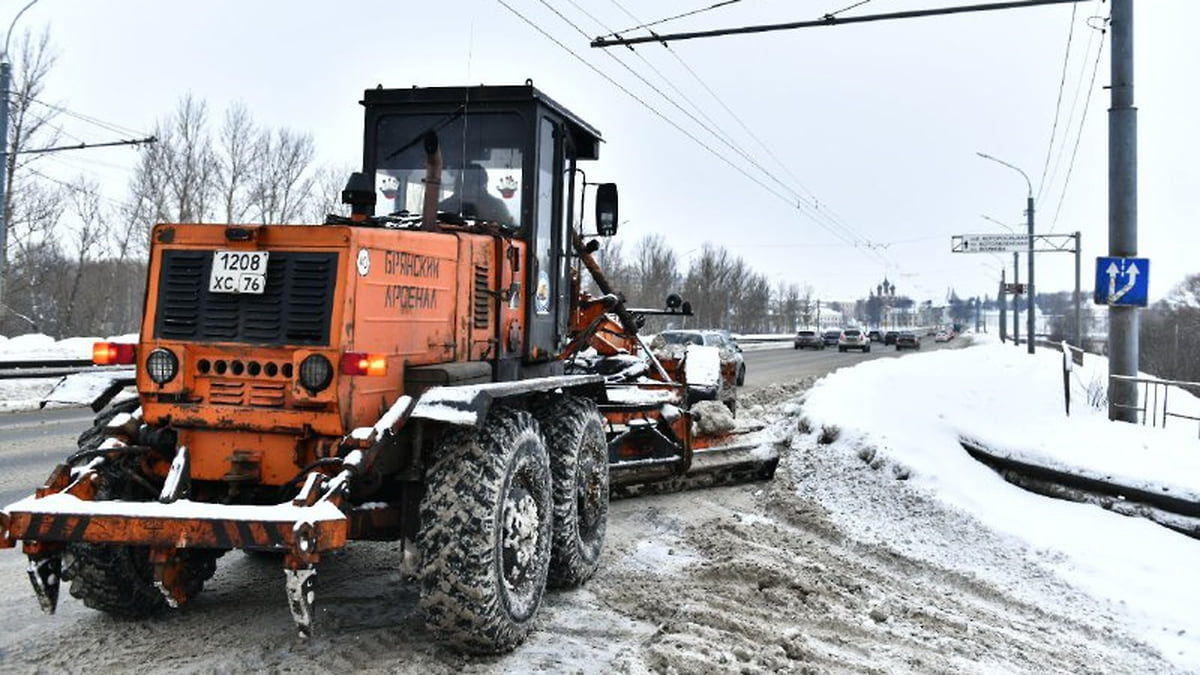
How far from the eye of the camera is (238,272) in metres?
4.40

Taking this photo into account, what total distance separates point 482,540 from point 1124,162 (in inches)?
380

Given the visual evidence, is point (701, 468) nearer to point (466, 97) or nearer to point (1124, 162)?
point (466, 97)

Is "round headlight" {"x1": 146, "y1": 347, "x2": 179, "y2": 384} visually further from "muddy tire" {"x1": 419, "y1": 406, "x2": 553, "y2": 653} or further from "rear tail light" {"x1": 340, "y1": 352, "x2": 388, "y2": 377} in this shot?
"muddy tire" {"x1": 419, "y1": 406, "x2": 553, "y2": 653}

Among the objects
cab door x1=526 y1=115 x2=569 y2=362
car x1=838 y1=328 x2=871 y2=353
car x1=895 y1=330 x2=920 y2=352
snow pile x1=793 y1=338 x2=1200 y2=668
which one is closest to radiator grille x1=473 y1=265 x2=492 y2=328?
cab door x1=526 y1=115 x2=569 y2=362

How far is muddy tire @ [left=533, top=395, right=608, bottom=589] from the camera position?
18.1 feet

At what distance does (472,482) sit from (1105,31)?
10469 millimetres

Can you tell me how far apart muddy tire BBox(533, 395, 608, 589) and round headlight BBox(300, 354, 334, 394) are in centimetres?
180

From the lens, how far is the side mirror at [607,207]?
7.07m

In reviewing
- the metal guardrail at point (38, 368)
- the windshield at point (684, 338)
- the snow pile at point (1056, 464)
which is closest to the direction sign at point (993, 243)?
the windshield at point (684, 338)

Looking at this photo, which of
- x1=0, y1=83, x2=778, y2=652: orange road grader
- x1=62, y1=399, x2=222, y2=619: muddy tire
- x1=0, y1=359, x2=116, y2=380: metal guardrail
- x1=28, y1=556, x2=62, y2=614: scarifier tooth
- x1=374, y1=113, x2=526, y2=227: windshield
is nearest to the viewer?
x1=0, y1=83, x2=778, y2=652: orange road grader

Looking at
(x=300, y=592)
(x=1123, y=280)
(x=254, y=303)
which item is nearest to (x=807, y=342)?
(x=1123, y=280)

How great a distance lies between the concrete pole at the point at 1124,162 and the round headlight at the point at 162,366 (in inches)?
399

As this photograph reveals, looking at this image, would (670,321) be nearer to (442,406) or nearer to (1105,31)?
(1105,31)

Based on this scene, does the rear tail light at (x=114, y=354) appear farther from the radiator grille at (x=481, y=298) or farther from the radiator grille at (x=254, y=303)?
the radiator grille at (x=481, y=298)
